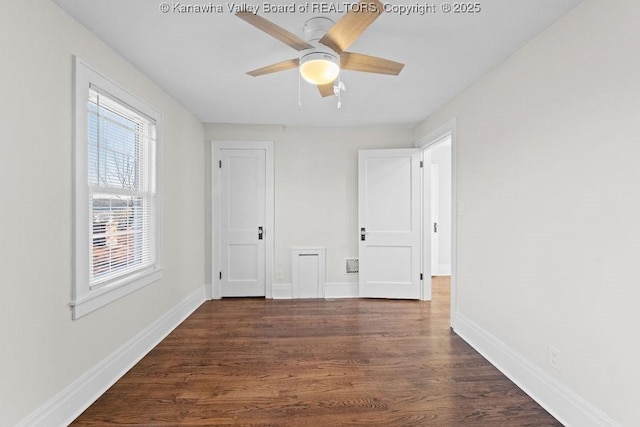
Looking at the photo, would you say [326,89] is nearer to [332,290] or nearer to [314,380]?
[314,380]

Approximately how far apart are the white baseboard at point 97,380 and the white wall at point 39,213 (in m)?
0.05

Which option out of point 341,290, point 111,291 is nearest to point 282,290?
point 341,290

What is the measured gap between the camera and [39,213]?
1.68 m

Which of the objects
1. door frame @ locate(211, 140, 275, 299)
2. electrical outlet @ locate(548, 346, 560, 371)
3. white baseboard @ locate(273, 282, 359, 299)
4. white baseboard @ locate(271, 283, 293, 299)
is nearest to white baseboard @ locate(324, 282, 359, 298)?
white baseboard @ locate(273, 282, 359, 299)

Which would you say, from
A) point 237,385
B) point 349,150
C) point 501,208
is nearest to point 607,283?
point 501,208

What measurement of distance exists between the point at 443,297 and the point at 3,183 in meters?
4.59

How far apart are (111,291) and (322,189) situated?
2833 mm

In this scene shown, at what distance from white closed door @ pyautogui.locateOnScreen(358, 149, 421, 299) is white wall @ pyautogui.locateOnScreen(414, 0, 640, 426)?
1.49m

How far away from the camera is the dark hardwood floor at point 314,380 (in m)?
1.91

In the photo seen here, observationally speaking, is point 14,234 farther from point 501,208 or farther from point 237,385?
point 501,208

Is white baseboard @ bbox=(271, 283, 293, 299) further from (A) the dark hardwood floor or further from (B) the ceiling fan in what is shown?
(B) the ceiling fan

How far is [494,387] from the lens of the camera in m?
2.21

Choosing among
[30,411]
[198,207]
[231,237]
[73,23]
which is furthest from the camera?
[231,237]

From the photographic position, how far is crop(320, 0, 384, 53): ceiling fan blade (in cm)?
144
